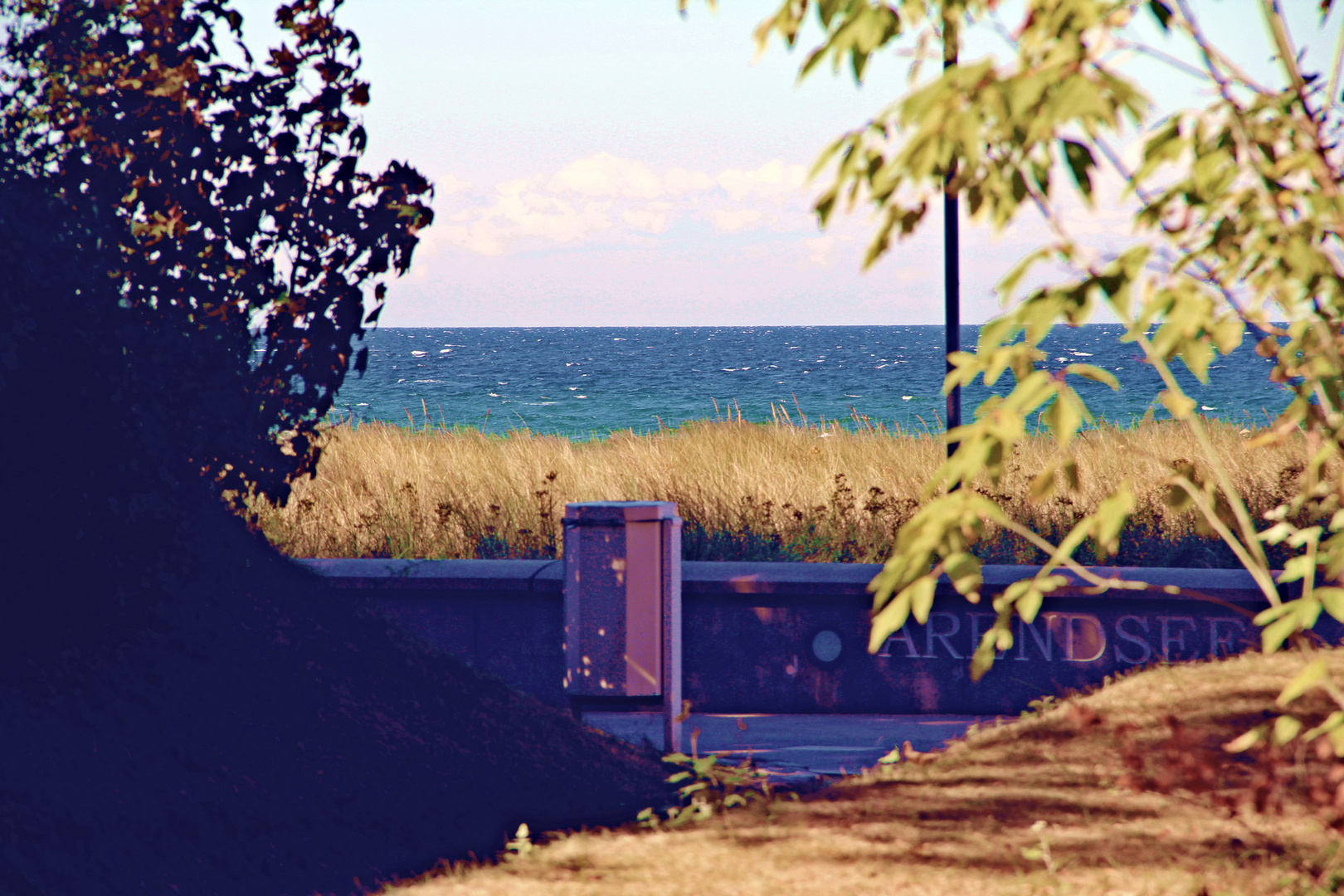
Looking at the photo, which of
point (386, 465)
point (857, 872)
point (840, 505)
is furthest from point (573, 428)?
point (857, 872)

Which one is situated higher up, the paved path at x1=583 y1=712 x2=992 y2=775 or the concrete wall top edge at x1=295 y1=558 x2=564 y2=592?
the concrete wall top edge at x1=295 y1=558 x2=564 y2=592

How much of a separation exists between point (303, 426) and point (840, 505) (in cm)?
526

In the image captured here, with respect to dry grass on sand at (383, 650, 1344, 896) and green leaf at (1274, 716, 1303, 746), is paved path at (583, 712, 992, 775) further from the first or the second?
green leaf at (1274, 716, 1303, 746)

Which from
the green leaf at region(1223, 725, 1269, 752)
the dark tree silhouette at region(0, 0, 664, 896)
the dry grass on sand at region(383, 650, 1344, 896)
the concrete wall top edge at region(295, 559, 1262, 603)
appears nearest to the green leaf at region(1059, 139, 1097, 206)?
the green leaf at region(1223, 725, 1269, 752)

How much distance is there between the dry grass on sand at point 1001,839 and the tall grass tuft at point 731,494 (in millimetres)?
4086

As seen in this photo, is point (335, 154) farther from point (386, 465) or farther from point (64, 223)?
point (386, 465)

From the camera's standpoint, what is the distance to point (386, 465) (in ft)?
44.5

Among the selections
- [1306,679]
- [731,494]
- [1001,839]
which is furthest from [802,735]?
[1306,679]

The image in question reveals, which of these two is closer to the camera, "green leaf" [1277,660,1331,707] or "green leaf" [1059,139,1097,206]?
"green leaf" [1059,139,1097,206]

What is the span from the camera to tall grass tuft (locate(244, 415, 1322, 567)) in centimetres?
1045

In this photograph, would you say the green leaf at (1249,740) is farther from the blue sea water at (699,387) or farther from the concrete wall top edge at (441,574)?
the blue sea water at (699,387)

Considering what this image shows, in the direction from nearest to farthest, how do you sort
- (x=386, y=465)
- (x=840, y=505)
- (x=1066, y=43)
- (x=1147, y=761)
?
(x=1066, y=43) → (x=1147, y=761) → (x=840, y=505) → (x=386, y=465)

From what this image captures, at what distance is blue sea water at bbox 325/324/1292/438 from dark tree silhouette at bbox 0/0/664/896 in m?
24.9

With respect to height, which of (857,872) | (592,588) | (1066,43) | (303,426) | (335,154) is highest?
(335,154)
